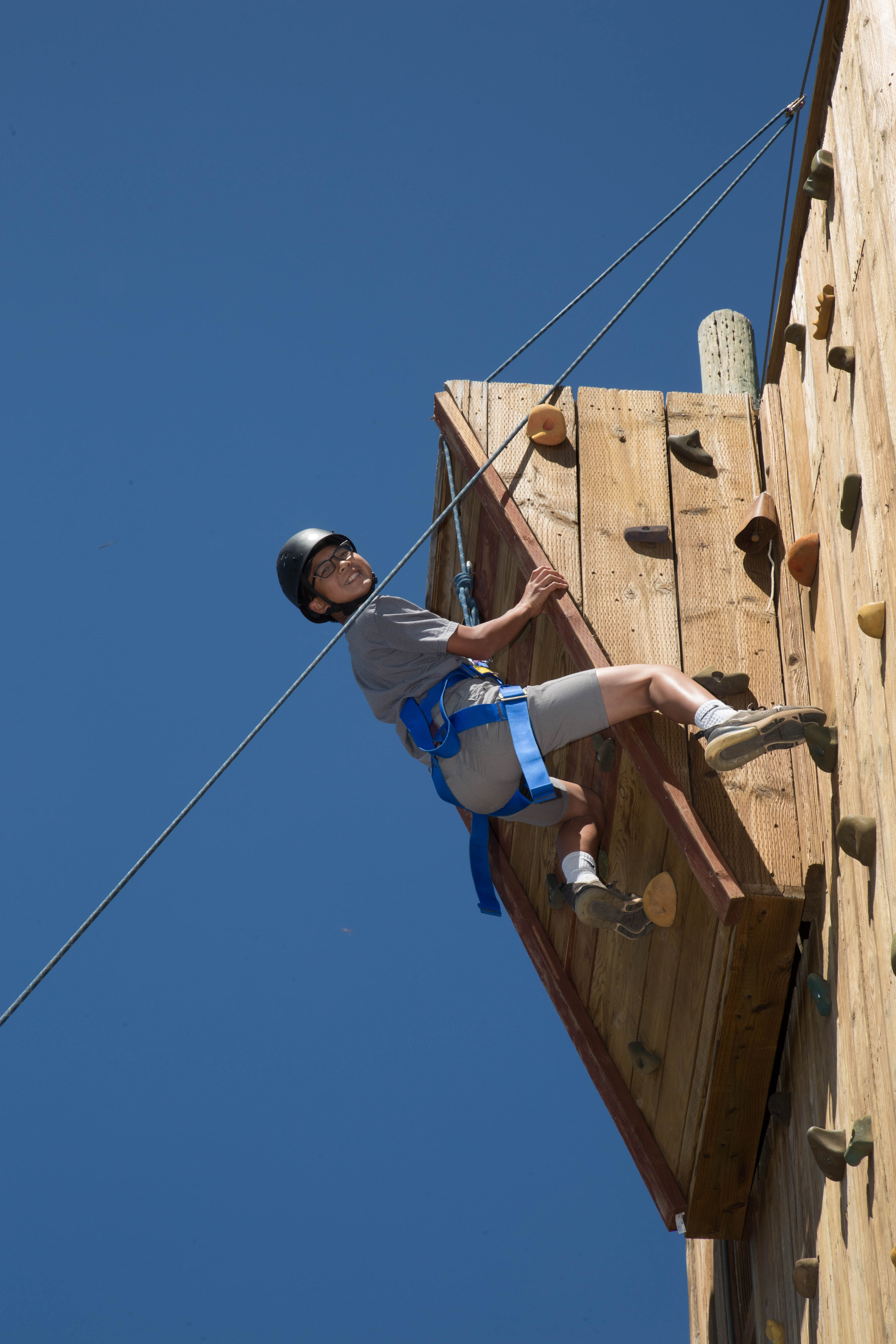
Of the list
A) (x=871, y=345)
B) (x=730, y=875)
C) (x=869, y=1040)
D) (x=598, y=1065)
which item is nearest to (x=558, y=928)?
(x=598, y=1065)

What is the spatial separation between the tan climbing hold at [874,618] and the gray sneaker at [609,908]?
870mm

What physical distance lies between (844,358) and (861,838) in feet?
3.06

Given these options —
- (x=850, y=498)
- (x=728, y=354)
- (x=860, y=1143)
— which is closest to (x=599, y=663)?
(x=850, y=498)

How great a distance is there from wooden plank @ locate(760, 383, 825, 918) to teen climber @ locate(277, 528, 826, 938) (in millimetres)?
262

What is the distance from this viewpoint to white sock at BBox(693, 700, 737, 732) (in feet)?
8.58

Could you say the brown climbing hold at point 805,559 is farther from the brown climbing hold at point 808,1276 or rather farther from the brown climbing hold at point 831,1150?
the brown climbing hold at point 808,1276

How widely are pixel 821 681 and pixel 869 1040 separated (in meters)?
0.77

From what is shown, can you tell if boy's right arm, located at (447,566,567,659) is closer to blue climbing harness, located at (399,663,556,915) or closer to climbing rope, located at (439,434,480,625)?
blue climbing harness, located at (399,663,556,915)

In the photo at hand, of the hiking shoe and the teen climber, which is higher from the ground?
the teen climber

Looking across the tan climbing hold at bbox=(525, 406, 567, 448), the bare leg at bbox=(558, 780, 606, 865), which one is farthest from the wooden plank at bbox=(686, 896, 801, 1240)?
the tan climbing hold at bbox=(525, 406, 567, 448)

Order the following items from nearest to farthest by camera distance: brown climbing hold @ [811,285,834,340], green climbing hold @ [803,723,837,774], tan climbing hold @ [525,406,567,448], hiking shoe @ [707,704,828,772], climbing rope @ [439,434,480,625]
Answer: hiking shoe @ [707,704,828,772]
green climbing hold @ [803,723,837,774]
brown climbing hold @ [811,285,834,340]
tan climbing hold @ [525,406,567,448]
climbing rope @ [439,434,480,625]

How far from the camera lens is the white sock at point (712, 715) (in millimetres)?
2615

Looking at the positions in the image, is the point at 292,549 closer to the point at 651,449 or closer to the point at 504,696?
the point at 504,696

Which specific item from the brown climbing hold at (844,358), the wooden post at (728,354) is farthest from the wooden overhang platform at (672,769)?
the wooden post at (728,354)
